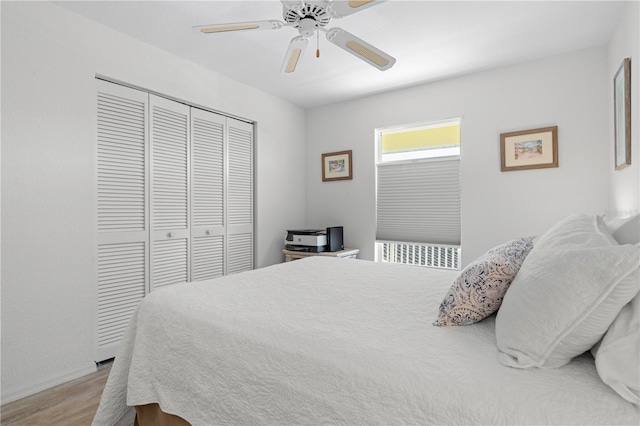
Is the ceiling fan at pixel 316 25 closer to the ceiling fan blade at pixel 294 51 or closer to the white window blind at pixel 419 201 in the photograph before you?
the ceiling fan blade at pixel 294 51

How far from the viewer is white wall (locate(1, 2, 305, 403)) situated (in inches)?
82.0

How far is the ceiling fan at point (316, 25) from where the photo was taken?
1607 mm

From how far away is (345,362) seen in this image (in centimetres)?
98

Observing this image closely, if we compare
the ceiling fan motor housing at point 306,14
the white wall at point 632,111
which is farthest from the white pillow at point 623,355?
the ceiling fan motor housing at point 306,14

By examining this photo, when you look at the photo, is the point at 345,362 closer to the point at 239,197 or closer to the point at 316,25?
the point at 316,25

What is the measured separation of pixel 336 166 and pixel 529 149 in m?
2.05

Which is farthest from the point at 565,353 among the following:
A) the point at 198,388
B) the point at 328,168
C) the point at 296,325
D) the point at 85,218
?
the point at 328,168

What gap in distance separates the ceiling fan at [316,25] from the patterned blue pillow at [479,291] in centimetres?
121

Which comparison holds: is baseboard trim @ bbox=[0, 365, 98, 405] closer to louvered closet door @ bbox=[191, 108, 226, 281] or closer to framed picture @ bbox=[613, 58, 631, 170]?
louvered closet door @ bbox=[191, 108, 226, 281]

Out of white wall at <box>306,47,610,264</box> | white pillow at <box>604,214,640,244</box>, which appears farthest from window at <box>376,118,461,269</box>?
white pillow at <box>604,214,640,244</box>

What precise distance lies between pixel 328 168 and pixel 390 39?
1.87 metres

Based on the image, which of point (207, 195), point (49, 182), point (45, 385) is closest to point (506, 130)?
point (207, 195)

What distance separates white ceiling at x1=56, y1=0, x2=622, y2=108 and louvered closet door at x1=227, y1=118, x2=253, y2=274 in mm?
607

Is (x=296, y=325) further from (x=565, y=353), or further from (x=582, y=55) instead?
(x=582, y=55)
